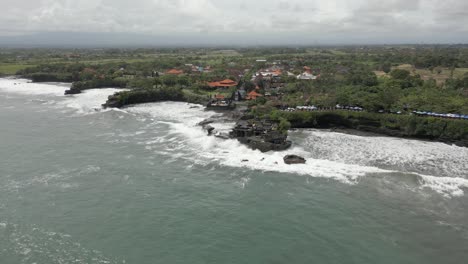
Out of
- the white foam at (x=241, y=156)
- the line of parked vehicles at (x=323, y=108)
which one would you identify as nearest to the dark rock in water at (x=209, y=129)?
the white foam at (x=241, y=156)

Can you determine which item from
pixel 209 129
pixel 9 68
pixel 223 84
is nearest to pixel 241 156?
pixel 209 129

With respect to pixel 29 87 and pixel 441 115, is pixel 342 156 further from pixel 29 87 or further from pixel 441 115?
pixel 29 87

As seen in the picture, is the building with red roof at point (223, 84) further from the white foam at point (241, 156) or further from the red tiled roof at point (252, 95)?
the white foam at point (241, 156)

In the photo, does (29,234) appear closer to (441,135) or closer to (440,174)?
(440,174)

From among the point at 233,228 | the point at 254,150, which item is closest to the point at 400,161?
the point at 254,150

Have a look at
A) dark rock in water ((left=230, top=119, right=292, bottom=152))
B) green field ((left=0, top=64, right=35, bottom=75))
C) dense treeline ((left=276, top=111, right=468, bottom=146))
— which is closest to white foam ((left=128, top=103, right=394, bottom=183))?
dark rock in water ((left=230, top=119, right=292, bottom=152))

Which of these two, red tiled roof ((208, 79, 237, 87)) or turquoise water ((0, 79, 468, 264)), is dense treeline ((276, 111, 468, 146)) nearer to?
turquoise water ((0, 79, 468, 264))
